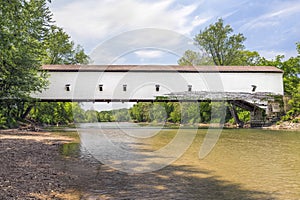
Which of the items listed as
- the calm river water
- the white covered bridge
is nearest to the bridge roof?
the white covered bridge

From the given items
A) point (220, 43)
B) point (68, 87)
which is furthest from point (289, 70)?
point (68, 87)

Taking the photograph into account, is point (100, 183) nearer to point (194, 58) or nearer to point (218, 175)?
point (218, 175)

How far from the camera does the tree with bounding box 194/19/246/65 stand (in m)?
46.2

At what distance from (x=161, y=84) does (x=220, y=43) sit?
21.3 m

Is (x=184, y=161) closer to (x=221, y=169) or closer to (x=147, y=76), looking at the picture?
(x=221, y=169)

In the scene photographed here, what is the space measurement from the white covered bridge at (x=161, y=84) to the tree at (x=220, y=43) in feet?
50.1

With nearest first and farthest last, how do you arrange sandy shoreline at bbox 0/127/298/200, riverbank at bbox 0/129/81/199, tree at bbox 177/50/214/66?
1. riverbank at bbox 0/129/81/199
2. sandy shoreline at bbox 0/127/298/200
3. tree at bbox 177/50/214/66

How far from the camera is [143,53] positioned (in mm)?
16078

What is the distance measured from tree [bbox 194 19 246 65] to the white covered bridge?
1528 centimetres

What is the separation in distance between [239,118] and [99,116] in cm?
5238

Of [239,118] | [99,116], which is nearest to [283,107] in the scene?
[239,118]

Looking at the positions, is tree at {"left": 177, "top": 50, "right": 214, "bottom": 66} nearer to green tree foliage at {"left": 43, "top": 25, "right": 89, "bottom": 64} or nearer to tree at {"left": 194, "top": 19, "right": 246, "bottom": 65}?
tree at {"left": 194, "top": 19, "right": 246, "bottom": 65}

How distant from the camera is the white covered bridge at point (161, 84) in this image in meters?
29.1

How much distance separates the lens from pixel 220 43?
1841 inches
